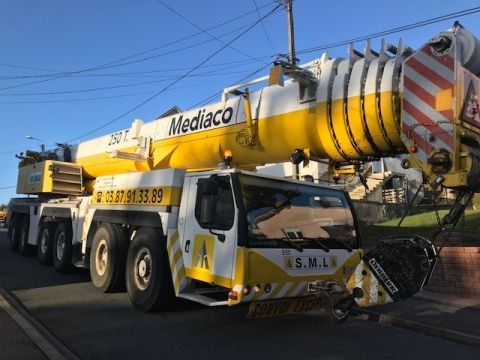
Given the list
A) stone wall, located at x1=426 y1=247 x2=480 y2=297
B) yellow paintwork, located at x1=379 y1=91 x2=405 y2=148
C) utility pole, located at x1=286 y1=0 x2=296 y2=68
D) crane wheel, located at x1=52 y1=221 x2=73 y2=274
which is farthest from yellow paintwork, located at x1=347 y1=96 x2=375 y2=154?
utility pole, located at x1=286 y1=0 x2=296 y2=68

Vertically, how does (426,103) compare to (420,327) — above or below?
above

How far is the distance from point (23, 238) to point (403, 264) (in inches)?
527

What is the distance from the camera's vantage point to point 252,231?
611 cm

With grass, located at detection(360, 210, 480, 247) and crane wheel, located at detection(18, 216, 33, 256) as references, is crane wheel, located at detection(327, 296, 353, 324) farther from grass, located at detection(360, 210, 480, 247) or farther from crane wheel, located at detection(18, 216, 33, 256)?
crane wheel, located at detection(18, 216, 33, 256)

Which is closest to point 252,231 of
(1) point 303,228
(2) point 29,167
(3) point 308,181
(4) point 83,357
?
(1) point 303,228

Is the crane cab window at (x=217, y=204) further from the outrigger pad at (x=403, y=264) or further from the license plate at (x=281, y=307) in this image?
the outrigger pad at (x=403, y=264)

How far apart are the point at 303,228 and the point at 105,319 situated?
323cm

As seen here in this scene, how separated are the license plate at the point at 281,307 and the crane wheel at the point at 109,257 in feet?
11.5

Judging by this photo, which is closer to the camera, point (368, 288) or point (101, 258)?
point (368, 288)

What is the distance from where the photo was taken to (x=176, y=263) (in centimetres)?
701

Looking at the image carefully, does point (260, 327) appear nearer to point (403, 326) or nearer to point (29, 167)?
point (403, 326)

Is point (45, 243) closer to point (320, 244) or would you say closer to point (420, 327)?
point (320, 244)

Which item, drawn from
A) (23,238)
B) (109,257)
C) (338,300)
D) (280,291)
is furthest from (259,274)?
(23,238)

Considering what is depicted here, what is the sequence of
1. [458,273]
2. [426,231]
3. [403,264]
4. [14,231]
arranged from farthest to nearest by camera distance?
[14,231], [426,231], [458,273], [403,264]
